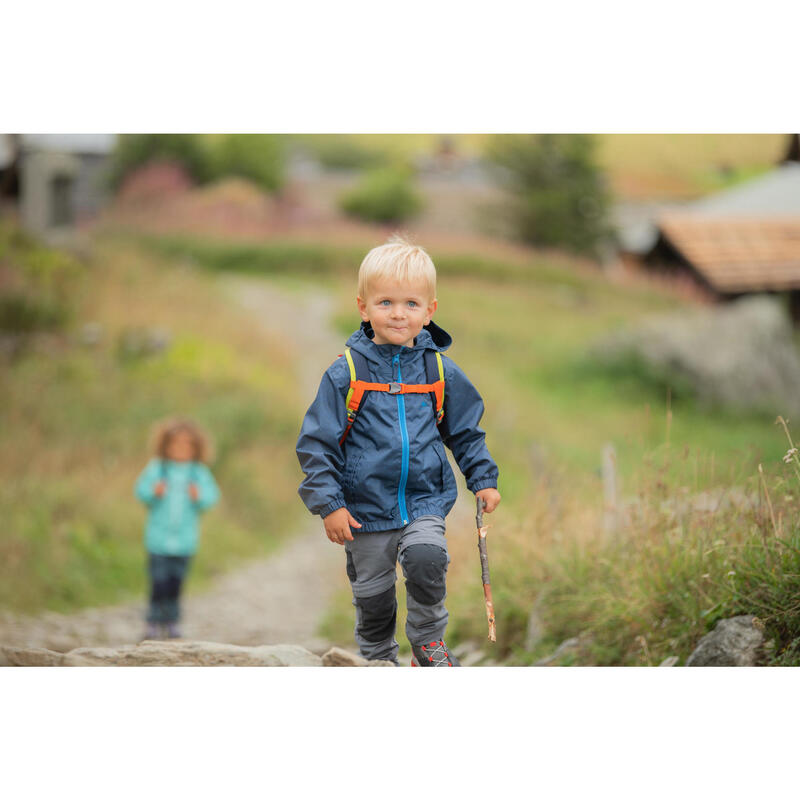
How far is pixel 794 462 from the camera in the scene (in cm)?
348

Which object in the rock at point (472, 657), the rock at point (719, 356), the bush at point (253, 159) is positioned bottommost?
the rock at point (472, 657)

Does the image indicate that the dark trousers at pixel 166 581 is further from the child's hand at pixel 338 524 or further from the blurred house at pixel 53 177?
the blurred house at pixel 53 177

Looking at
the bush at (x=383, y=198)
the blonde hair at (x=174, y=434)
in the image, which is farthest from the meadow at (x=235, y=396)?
the blonde hair at (x=174, y=434)

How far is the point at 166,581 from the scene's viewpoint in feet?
17.9

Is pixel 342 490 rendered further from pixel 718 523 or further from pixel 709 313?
pixel 709 313

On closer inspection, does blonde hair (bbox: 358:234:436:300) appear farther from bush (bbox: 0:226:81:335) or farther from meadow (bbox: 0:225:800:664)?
bush (bbox: 0:226:81:335)

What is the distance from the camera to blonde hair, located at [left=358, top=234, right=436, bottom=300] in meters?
2.84

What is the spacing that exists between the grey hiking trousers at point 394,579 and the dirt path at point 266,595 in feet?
5.56

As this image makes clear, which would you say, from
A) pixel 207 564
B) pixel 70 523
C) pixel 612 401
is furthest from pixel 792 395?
pixel 70 523

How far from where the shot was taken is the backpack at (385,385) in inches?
111

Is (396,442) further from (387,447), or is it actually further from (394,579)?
(394,579)

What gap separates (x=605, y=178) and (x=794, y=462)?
163 inches

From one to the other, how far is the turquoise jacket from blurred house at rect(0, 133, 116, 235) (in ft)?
9.99

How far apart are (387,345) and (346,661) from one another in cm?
112
